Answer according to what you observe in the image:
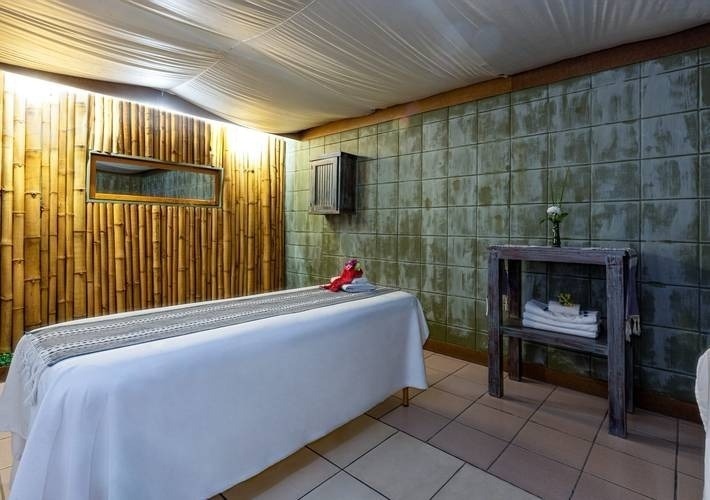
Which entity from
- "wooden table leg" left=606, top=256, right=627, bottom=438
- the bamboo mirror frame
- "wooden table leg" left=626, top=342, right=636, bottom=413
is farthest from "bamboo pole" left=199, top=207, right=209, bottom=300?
"wooden table leg" left=626, top=342, right=636, bottom=413

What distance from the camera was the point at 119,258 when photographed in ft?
11.6

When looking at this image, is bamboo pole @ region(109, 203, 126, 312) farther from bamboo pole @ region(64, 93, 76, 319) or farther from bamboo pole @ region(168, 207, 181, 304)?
bamboo pole @ region(168, 207, 181, 304)

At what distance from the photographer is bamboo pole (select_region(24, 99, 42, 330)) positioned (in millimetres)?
3010

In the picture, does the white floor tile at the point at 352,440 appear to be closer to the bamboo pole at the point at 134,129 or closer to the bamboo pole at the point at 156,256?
the bamboo pole at the point at 156,256

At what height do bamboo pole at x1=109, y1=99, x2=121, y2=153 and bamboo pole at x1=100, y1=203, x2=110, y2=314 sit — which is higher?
bamboo pole at x1=109, y1=99, x2=121, y2=153

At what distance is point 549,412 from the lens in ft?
7.97

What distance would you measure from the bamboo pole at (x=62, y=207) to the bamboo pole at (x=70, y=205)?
21mm

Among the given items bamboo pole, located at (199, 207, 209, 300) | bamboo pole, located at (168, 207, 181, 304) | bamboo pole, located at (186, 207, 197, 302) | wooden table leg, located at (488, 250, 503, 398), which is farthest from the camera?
bamboo pole, located at (199, 207, 209, 300)

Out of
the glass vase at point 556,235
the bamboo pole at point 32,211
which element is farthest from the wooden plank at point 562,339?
the bamboo pole at point 32,211

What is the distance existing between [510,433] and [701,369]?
127 centimetres

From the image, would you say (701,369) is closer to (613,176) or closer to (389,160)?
(613,176)

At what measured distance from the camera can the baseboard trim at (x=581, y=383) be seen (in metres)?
2.35

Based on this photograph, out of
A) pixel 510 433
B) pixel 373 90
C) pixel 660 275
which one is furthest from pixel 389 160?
pixel 510 433

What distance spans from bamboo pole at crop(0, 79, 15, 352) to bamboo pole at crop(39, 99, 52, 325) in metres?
0.20
